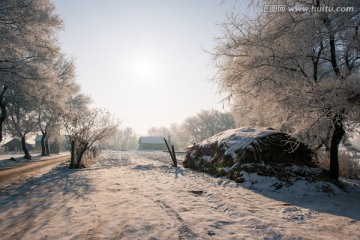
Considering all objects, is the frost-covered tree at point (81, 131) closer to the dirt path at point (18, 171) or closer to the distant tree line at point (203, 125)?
the dirt path at point (18, 171)

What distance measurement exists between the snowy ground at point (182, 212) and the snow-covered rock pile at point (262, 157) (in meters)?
0.65

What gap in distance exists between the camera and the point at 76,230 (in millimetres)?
3730

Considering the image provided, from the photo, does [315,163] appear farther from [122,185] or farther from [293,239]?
[122,185]

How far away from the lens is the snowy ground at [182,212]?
144 inches

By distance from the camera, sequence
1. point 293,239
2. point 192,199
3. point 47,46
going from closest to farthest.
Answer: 1. point 293,239
2. point 192,199
3. point 47,46

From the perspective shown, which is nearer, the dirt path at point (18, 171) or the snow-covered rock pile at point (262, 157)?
the snow-covered rock pile at point (262, 157)

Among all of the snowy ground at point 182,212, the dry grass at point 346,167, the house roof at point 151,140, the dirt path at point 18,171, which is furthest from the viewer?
the house roof at point 151,140

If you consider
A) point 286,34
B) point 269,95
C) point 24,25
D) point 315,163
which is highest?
point 24,25

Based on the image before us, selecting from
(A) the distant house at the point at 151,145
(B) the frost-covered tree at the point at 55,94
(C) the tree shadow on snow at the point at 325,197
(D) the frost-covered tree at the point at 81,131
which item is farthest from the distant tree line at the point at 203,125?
(C) the tree shadow on snow at the point at 325,197

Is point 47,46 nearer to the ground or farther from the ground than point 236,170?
farther from the ground

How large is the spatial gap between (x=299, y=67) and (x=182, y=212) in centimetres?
623

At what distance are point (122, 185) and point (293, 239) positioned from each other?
5.25 metres

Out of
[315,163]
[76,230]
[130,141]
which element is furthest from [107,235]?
[130,141]

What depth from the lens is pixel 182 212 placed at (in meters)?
4.58
